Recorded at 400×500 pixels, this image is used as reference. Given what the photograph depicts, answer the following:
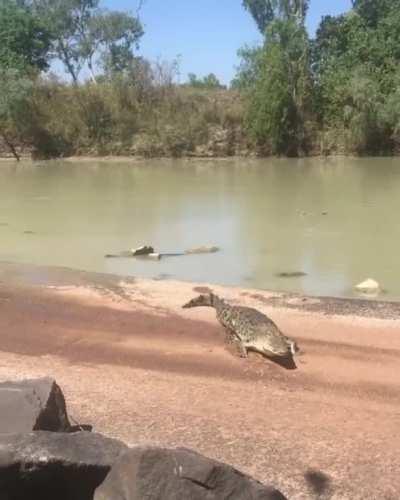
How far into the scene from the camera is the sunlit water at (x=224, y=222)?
10758 mm

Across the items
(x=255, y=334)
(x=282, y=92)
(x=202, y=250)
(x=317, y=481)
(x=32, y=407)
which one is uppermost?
(x=282, y=92)

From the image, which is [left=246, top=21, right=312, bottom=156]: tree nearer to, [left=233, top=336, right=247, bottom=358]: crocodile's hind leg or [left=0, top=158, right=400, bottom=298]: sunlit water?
[left=0, top=158, right=400, bottom=298]: sunlit water

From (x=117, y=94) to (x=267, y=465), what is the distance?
3272 cm

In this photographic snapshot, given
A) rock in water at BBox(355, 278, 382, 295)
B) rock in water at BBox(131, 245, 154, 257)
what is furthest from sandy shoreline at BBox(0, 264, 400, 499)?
rock in water at BBox(131, 245, 154, 257)

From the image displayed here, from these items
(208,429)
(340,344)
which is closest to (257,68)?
(340,344)

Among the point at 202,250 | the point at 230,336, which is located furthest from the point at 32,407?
the point at 202,250

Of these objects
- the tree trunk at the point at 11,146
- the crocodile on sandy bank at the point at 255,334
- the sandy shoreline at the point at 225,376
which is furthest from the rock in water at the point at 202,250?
the tree trunk at the point at 11,146

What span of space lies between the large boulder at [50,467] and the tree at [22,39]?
35129 mm

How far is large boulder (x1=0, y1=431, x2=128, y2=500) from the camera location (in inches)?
123

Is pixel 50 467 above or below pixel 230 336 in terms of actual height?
above

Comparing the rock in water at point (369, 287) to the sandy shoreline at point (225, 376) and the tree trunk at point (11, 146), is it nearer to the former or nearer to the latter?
the sandy shoreline at point (225, 376)

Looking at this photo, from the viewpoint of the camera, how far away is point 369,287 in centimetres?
935

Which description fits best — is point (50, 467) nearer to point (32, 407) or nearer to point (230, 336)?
point (32, 407)

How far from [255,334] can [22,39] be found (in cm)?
3670
